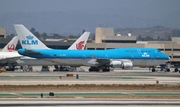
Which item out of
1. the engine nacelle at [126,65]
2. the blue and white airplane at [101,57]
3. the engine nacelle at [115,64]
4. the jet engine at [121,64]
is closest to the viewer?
the blue and white airplane at [101,57]

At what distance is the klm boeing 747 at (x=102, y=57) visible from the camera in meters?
98.3

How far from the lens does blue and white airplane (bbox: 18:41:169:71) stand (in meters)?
98.3

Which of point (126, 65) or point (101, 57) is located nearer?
point (126, 65)

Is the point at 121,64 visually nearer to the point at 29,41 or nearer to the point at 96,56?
the point at 96,56

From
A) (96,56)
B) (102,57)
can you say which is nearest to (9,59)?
(96,56)

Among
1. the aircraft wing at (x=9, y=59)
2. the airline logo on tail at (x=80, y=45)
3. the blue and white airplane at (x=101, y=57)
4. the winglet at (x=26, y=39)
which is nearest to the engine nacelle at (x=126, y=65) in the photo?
the blue and white airplane at (x=101, y=57)

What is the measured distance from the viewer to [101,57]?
10150 centimetres

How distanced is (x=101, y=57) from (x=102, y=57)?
20cm

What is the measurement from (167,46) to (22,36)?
238 ft

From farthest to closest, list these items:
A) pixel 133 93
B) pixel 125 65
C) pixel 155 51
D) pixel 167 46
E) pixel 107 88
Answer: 1. pixel 167 46
2. pixel 155 51
3. pixel 125 65
4. pixel 107 88
5. pixel 133 93

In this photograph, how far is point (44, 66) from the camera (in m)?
110

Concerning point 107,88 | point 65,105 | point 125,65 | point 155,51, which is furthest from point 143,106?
point 155,51

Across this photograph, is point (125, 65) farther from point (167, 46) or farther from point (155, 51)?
point (167, 46)

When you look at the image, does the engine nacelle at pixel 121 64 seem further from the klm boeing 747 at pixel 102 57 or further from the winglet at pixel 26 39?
the winglet at pixel 26 39
